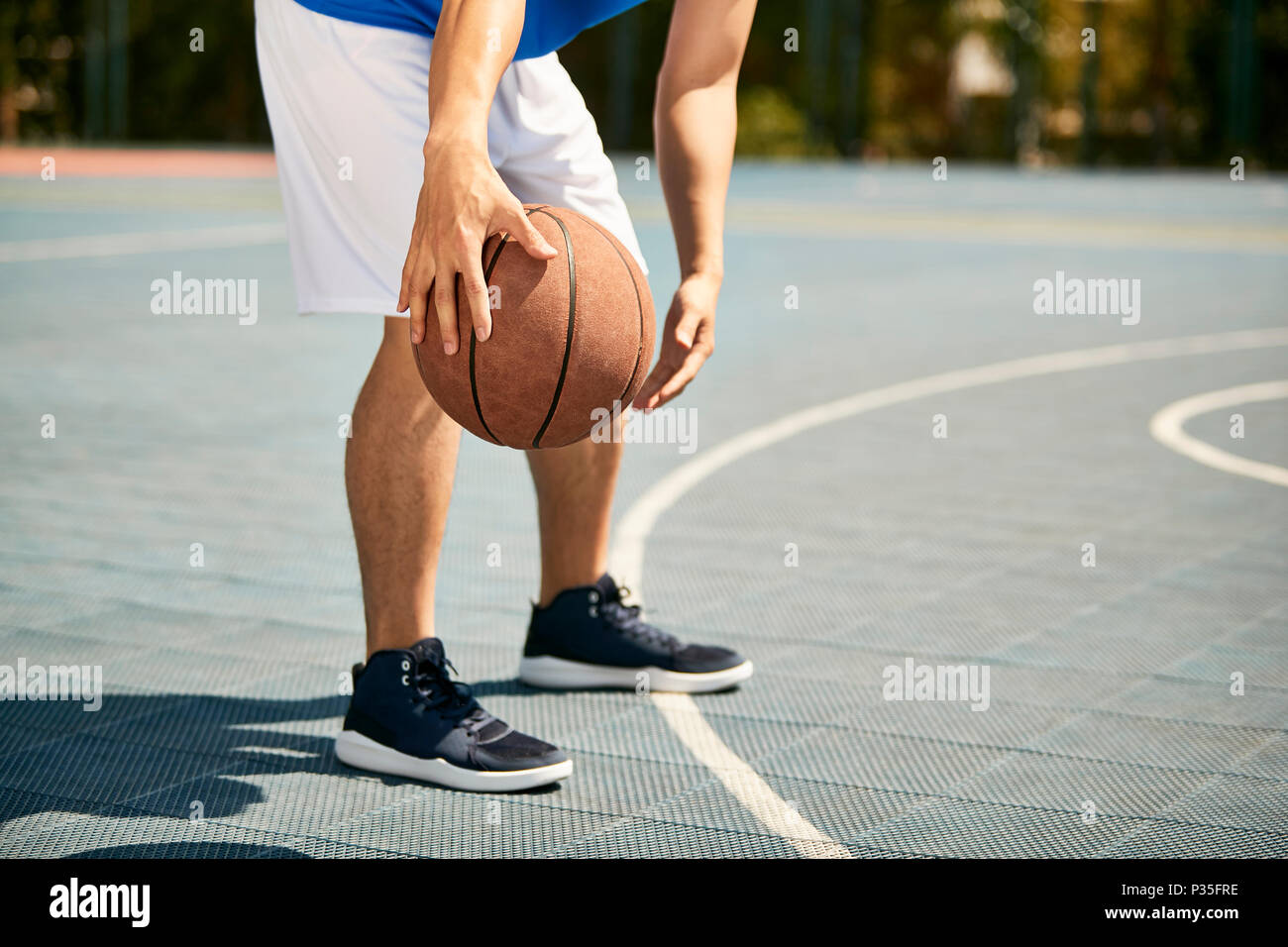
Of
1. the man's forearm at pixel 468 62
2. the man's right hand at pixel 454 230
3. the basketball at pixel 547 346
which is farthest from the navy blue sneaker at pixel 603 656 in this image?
the man's forearm at pixel 468 62

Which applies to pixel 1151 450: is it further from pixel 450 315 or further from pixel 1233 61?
pixel 1233 61

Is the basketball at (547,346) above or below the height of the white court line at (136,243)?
below

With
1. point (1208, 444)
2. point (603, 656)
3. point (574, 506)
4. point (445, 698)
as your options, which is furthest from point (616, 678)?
point (1208, 444)

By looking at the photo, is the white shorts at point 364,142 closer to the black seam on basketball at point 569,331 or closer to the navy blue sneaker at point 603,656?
the black seam on basketball at point 569,331

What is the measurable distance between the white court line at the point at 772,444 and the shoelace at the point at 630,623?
13 centimetres

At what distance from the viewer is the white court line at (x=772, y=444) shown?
3.17 m

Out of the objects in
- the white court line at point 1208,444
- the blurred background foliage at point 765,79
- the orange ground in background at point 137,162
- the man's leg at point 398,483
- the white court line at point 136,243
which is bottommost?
the white court line at point 1208,444

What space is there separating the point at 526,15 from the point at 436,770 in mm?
1515

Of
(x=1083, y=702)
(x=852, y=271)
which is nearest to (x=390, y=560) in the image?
(x=1083, y=702)

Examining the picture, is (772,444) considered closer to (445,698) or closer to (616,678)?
(616,678)

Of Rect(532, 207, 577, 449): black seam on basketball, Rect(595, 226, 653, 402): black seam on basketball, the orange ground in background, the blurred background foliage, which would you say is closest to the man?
Rect(595, 226, 653, 402): black seam on basketball

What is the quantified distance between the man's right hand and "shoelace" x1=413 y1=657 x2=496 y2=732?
Result: 0.84 metres

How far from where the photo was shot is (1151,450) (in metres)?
7.13

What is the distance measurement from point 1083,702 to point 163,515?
326cm
